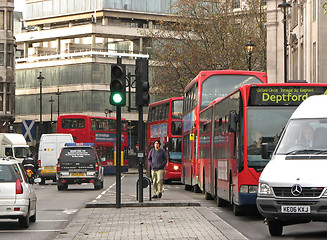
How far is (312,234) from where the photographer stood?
16078 mm

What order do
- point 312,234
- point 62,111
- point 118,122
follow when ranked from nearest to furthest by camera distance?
point 312,234
point 118,122
point 62,111

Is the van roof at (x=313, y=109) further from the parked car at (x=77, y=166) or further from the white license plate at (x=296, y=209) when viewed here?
the parked car at (x=77, y=166)

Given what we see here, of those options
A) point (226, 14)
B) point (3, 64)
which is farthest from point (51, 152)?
point (3, 64)

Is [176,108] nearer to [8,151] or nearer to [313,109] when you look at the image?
[8,151]

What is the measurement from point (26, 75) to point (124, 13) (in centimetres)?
1301

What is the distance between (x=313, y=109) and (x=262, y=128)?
3.44m

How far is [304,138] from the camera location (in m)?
15.8

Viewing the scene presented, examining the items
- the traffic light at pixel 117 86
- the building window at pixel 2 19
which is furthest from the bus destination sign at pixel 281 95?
the building window at pixel 2 19

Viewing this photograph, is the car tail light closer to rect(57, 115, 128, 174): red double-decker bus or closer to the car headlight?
the car headlight

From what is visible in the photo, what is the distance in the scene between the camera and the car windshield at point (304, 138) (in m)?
15.5

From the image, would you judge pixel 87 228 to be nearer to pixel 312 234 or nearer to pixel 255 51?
pixel 312 234

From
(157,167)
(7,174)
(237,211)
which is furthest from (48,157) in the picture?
(7,174)

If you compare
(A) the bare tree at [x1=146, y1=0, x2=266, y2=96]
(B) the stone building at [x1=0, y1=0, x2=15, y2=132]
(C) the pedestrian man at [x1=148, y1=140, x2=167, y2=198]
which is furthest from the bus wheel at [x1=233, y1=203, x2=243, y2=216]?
(B) the stone building at [x1=0, y1=0, x2=15, y2=132]

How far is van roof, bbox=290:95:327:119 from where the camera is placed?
16.1 metres
